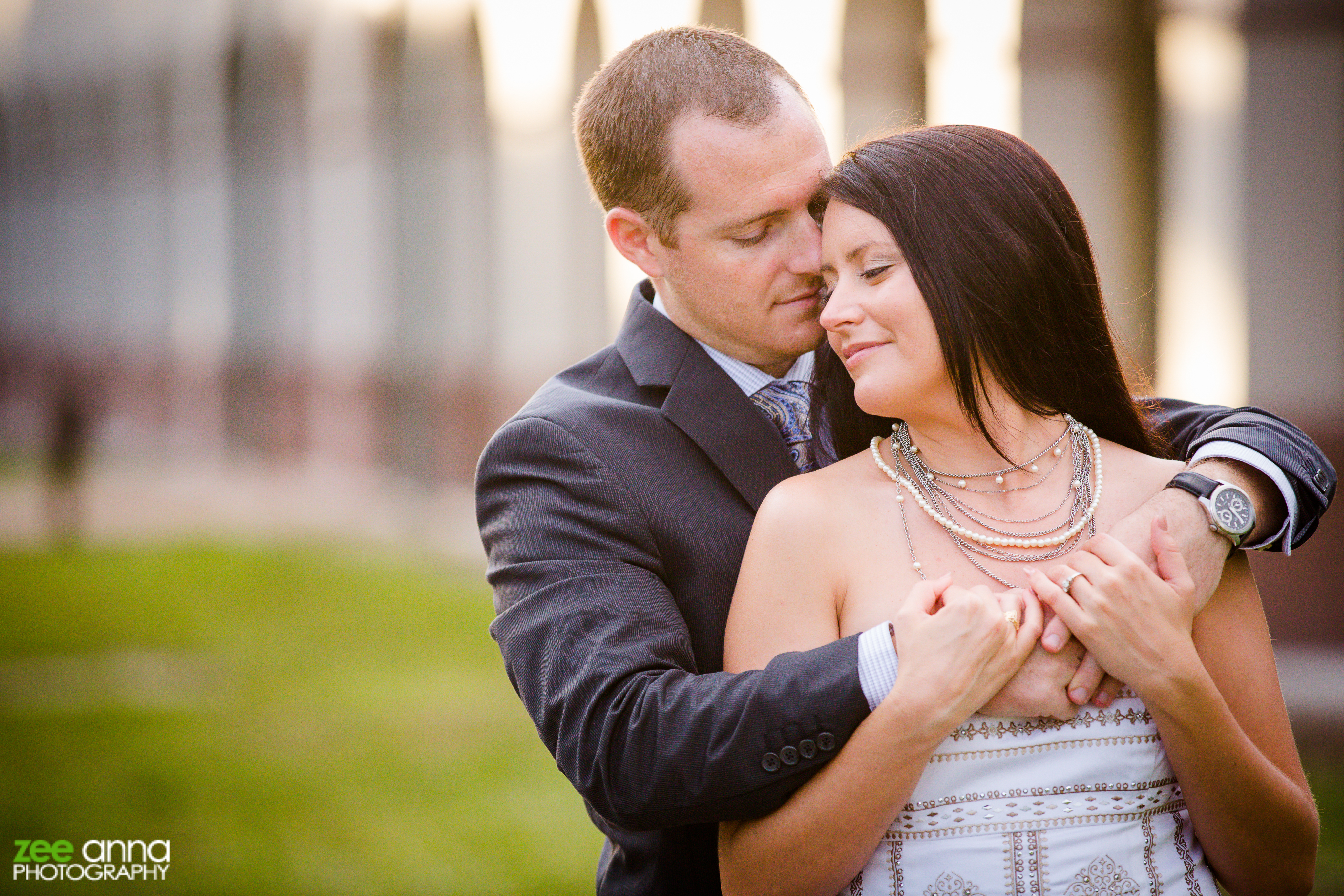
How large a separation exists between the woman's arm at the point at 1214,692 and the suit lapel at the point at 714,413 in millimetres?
624

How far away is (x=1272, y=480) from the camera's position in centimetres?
212

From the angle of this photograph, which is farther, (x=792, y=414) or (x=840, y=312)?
(x=792, y=414)

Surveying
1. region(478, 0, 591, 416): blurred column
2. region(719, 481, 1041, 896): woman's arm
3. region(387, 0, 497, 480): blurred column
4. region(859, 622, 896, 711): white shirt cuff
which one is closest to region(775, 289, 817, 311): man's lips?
region(719, 481, 1041, 896): woman's arm

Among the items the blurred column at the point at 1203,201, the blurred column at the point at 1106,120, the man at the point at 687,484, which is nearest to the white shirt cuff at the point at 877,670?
the man at the point at 687,484

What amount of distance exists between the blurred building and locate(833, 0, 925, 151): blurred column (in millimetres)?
21

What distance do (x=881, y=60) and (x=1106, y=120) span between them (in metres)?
1.56

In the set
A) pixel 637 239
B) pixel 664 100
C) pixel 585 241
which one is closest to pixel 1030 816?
pixel 637 239

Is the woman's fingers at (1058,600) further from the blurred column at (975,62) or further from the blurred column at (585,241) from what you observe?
the blurred column at (585,241)

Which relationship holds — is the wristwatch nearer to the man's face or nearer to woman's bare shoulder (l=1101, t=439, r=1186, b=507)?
woman's bare shoulder (l=1101, t=439, r=1186, b=507)

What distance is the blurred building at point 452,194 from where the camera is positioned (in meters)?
6.17

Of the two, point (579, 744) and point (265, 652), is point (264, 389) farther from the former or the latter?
point (579, 744)

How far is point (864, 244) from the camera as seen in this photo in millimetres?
2049

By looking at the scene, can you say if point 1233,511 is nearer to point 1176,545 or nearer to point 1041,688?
point 1176,545

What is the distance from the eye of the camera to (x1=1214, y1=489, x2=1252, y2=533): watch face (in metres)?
1.98
